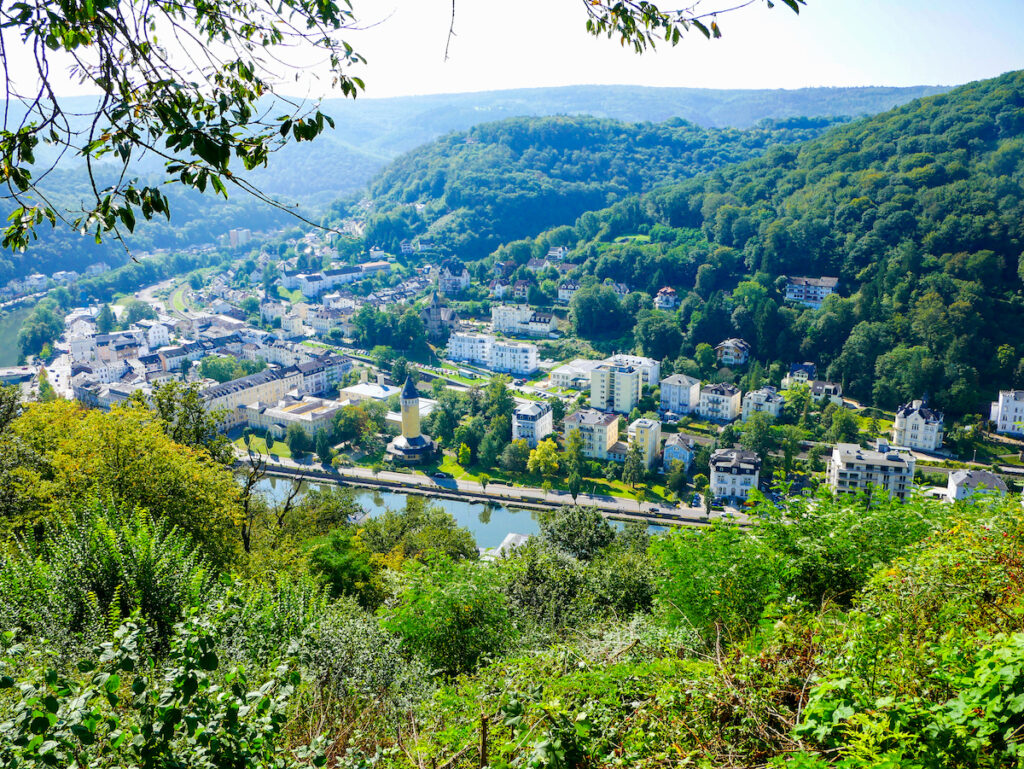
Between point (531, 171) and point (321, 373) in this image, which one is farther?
point (531, 171)

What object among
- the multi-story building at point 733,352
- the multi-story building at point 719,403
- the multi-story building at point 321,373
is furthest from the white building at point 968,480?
the multi-story building at point 321,373

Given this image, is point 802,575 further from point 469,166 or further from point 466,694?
point 469,166

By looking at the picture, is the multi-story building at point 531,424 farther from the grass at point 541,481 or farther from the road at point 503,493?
the road at point 503,493

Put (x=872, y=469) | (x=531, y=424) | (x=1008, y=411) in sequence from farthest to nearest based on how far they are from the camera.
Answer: (x=531, y=424)
(x=1008, y=411)
(x=872, y=469)

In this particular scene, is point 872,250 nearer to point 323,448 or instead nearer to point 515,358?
point 515,358

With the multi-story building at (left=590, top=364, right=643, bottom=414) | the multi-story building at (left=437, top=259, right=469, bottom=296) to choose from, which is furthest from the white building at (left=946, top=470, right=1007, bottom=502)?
the multi-story building at (left=437, top=259, right=469, bottom=296)

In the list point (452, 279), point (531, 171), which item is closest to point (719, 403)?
point (452, 279)

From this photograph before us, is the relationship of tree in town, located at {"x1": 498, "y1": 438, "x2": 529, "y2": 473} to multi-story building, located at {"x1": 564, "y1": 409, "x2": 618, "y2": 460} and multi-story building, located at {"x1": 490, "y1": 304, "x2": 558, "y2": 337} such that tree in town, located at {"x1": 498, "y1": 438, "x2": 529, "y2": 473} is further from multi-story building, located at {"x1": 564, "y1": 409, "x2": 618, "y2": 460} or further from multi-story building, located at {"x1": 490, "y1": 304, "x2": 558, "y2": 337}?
multi-story building, located at {"x1": 490, "y1": 304, "x2": 558, "y2": 337}
